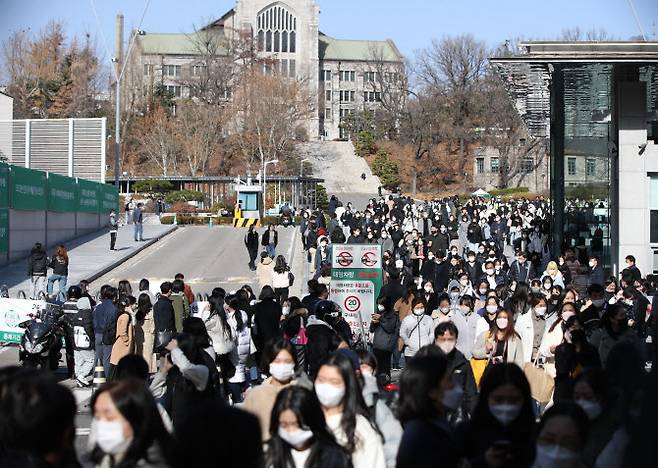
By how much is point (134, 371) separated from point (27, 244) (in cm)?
Result: 3356

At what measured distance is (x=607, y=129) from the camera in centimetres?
3141

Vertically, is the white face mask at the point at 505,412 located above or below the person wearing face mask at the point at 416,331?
above

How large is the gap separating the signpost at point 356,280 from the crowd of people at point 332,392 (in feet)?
9.63

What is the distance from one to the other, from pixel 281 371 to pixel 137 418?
83.5 inches

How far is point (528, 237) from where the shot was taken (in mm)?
39594

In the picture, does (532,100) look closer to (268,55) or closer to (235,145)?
(235,145)

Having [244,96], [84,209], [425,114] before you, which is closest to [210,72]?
[244,96]

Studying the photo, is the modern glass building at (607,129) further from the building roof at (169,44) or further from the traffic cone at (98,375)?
the building roof at (169,44)

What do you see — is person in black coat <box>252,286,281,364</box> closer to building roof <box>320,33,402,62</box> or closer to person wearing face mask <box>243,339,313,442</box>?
person wearing face mask <box>243,339,313,442</box>

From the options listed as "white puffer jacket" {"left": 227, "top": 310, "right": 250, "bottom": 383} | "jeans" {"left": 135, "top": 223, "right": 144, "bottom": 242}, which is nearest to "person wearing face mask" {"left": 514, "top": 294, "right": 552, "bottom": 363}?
"white puffer jacket" {"left": 227, "top": 310, "right": 250, "bottom": 383}

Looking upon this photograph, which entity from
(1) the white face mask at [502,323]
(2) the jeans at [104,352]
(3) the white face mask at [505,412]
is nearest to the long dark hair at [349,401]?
(3) the white face mask at [505,412]

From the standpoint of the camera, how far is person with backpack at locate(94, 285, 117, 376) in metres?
16.6

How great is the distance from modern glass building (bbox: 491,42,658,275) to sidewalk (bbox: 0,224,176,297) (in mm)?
12844

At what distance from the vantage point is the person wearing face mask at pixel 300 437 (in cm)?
655
